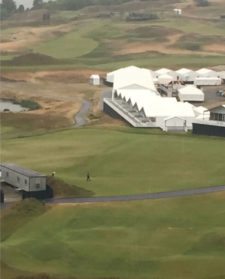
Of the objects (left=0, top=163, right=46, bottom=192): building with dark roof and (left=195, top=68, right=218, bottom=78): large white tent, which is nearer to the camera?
(left=0, top=163, right=46, bottom=192): building with dark roof

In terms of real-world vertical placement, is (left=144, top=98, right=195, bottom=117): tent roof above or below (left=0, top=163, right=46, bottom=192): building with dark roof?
below

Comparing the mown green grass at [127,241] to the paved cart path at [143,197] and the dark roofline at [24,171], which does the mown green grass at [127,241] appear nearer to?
the paved cart path at [143,197]

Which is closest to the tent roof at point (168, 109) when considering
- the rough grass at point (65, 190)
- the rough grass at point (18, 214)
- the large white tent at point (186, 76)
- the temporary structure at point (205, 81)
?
the rough grass at point (65, 190)

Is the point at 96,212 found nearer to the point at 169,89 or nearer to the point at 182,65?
the point at 169,89

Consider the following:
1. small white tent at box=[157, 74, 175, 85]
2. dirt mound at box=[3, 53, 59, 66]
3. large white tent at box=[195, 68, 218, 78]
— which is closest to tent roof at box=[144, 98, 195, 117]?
small white tent at box=[157, 74, 175, 85]

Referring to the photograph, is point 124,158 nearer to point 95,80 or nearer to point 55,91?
point 55,91

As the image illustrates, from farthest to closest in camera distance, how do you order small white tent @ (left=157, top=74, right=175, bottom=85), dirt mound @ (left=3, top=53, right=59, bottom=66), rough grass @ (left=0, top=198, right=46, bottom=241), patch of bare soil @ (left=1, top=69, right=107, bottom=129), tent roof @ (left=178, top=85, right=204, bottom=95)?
dirt mound @ (left=3, top=53, right=59, bottom=66) < small white tent @ (left=157, top=74, right=175, bottom=85) < tent roof @ (left=178, top=85, right=204, bottom=95) < patch of bare soil @ (left=1, top=69, right=107, bottom=129) < rough grass @ (left=0, top=198, right=46, bottom=241)

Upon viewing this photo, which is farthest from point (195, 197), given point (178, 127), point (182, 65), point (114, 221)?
point (182, 65)

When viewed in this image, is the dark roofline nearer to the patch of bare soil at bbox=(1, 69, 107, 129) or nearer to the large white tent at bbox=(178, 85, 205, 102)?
the patch of bare soil at bbox=(1, 69, 107, 129)
